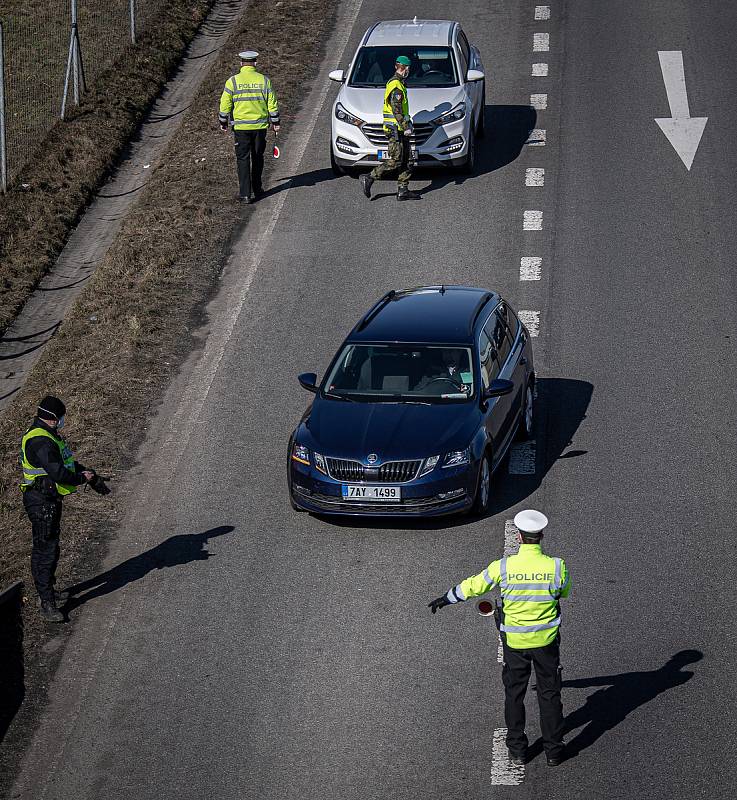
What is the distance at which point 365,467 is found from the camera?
482 inches

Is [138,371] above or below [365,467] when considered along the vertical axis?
below

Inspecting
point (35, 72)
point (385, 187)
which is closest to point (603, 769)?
point (385, 187)

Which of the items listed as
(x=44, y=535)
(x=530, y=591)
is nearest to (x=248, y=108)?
(x=44, y=535)

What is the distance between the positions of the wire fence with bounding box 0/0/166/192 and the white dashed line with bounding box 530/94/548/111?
327 inches

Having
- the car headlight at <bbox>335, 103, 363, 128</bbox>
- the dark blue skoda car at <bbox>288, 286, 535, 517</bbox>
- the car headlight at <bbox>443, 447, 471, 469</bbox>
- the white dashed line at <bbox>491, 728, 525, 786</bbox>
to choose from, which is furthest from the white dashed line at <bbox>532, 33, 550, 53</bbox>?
the white dashed line at <bbox>491, 728, 525, 786</bbox>

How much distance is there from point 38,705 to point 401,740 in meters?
2.95

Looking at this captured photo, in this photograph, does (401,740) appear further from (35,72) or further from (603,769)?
(35,72)

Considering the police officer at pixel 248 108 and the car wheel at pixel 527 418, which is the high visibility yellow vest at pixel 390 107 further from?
the car wheel at pixel 527 418

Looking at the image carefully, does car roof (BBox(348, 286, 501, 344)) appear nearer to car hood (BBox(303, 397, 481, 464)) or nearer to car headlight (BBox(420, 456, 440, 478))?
car hood (BBox(303, 397, 481, 464))

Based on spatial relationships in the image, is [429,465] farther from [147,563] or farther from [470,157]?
[470,157]

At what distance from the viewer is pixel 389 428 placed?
12.6m

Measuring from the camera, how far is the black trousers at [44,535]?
11.5 meters

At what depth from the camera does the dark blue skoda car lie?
483 inches

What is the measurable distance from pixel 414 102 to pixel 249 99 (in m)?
2.59
